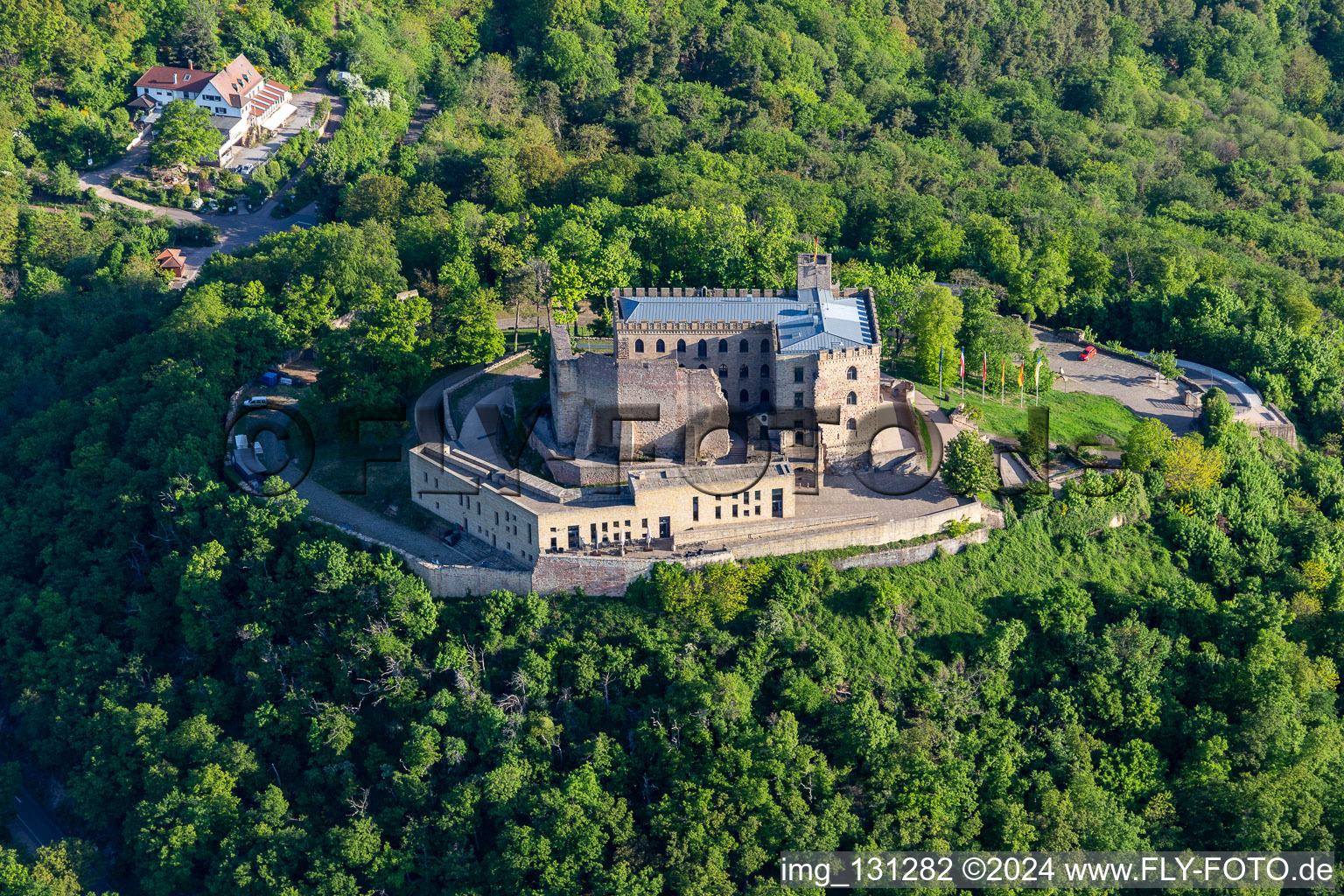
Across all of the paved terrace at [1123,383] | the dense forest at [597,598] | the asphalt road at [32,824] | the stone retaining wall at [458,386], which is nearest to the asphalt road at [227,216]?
the dense forest at [597,598]

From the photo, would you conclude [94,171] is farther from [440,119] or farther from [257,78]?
[440,119]

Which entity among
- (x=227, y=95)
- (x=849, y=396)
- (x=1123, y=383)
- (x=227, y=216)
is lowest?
(x=1123, y=383)

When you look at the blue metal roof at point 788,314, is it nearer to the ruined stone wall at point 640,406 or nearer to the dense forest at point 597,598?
the ruined stone wall at point 640,406

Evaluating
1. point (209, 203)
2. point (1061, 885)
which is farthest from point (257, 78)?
point (1061, 885)

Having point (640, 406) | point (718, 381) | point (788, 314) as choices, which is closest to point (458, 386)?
point (640, 406)

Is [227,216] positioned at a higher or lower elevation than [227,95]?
lower

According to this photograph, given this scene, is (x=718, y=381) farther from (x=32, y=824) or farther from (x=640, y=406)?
(x=32, y=824)

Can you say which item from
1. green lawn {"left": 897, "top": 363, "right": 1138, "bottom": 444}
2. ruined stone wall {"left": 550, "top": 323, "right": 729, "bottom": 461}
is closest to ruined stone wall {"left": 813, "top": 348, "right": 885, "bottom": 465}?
ruined stone wall {"left": 550, "top": 323, "right": 729, "bottom": 461}

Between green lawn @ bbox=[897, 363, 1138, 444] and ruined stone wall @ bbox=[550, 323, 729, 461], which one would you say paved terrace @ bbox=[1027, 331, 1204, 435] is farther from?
ruined stone wall @ bbox=[550, 323, 729, 461]
